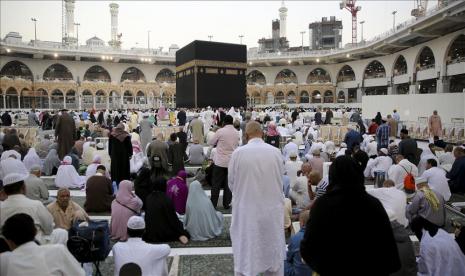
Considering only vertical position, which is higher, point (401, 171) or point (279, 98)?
point (279, 98)

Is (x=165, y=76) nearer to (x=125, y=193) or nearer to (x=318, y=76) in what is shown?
(x=318, y=76)

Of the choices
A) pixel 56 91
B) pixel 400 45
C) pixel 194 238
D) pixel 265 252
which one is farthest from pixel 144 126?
pixel 56 91

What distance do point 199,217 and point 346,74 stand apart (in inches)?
1378

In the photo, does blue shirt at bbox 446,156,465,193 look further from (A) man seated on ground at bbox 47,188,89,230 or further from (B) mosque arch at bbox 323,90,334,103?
(B) mosque arch at bbox 323,90,334,103

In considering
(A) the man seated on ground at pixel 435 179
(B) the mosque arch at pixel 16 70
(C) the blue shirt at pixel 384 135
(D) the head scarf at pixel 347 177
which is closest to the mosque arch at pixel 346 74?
(B) the mosque arch at pixel 16 70

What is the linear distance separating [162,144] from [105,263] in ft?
9.80

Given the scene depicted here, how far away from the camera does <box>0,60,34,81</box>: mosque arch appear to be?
97.7 feet

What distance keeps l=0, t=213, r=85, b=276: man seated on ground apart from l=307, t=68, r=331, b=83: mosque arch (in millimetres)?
36852

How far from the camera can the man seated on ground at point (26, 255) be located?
1.90 metres

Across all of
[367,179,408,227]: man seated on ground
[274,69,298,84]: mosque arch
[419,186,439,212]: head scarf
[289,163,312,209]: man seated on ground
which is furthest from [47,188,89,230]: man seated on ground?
[274,69,298,84]: mosque arch

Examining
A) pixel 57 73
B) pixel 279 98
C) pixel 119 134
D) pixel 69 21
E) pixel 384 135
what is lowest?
pixel 384 135

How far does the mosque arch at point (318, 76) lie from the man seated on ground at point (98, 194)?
3395cm

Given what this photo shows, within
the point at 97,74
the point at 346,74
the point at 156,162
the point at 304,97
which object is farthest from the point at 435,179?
the point at 97,74

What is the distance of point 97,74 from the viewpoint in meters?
35.0
